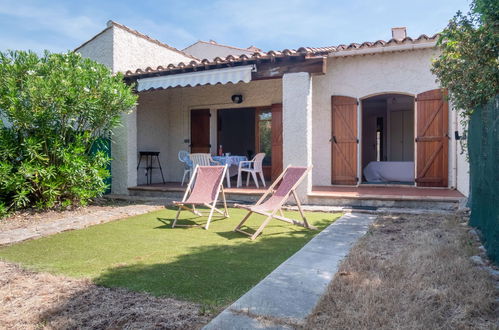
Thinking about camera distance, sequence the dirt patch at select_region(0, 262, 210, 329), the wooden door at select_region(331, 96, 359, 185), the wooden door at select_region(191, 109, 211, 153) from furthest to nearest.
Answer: the wooden door at select_region(191, 109, 211, 153)
the wooden door at select_region(331, 96, 359, 185)
the dirt patch at select_region(0, 262, 210, 329)

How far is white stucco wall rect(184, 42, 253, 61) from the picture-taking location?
18.5 meters

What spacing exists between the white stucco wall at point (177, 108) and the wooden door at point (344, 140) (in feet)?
7.50

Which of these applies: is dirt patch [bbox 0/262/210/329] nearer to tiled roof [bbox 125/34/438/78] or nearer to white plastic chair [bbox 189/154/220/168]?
tiled roof [bbox 125/34/438/78]

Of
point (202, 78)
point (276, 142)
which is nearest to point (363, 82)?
point (276, 142)

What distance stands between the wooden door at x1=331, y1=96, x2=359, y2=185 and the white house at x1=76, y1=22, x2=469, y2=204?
3cm

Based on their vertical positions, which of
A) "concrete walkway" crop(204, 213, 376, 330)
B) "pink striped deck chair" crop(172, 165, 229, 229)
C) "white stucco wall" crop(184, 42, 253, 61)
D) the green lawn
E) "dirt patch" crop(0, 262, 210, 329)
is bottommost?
"dirt patch" crop(0, 262, 210, 329)

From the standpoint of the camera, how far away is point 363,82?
33.6 feet

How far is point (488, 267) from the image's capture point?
12.6ft

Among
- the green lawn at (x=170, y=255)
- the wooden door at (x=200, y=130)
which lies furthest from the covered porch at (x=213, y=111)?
the green lawn at (x=170, y=255)

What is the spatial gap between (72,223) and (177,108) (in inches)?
296

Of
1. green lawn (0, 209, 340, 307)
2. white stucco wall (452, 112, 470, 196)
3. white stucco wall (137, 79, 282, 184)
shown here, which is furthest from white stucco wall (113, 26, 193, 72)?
white stucco wall (452, 112, 470, 196)

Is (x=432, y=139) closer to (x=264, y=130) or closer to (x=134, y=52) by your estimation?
(x=264, y=130)

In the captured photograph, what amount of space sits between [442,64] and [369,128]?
12349 mm

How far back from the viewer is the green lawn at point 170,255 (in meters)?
3.59
